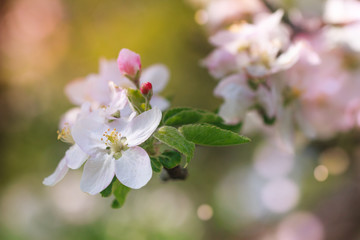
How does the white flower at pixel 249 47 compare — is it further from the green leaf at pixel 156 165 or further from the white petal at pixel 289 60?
the green leaf at pixel 156 165

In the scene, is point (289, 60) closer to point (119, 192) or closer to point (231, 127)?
point (231, 127)

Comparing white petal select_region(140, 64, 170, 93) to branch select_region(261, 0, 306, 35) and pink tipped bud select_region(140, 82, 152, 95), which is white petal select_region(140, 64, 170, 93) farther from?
branch select_region(261, 0, 306, 35)

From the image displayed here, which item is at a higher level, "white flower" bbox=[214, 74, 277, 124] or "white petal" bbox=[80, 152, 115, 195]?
"white petal" bbox=[80, 152, 115, 195]

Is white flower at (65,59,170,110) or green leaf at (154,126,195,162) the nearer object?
green leaf at (154,126,195,162)

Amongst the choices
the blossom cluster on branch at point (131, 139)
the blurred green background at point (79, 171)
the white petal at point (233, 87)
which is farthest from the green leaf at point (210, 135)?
the blurred green background at point (79, 171)

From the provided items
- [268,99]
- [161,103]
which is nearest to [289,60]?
[268,99]

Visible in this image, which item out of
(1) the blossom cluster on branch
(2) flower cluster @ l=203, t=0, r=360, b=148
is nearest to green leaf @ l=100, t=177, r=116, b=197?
(1) the blossom cluster on branch

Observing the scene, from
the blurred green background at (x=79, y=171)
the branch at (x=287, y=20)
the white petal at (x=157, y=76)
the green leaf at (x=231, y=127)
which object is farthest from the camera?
the blurred green background at (x=79, y=171)
